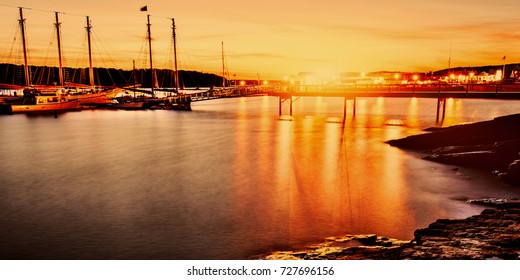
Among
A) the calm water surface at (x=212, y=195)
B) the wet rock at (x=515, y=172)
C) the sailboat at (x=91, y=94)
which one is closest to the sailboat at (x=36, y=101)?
the sailboat at (x=91, y=94)

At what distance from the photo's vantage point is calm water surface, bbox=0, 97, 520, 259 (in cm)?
1180

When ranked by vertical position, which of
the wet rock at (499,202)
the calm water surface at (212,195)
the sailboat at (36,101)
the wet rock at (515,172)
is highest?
the sailboat at (36,101)

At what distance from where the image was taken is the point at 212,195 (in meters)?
17.4

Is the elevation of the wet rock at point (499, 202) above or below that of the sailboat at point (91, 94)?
below

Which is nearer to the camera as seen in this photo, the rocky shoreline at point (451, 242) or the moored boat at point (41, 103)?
the rocky shoreline at point (451, 242)

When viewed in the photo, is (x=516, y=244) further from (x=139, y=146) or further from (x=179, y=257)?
(x=139, y=146)

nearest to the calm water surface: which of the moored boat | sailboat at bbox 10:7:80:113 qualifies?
the moored boat

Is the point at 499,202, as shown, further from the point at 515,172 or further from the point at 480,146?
the point at 480,146

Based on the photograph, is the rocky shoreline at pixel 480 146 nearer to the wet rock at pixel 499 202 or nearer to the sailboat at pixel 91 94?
the wet rock at pixel 499 202

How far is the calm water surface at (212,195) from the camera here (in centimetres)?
1180

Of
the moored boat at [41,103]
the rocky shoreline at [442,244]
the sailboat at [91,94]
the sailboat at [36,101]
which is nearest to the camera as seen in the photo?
the rocky shoreline at [442,244]

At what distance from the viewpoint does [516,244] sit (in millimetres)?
9422

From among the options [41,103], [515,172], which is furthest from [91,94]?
[515,172]

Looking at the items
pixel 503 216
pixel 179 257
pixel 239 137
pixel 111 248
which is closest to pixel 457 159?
pixel 503 216
